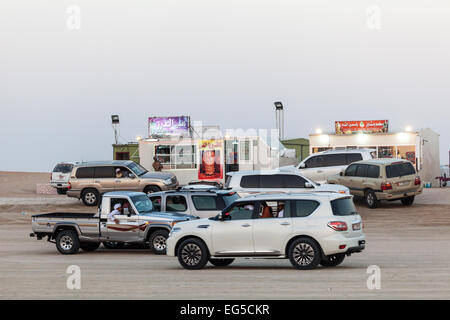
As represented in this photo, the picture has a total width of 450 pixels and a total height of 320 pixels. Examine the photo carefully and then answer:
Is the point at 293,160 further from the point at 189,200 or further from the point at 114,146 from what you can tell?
the point at 189,200

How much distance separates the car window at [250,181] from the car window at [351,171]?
7203 mm

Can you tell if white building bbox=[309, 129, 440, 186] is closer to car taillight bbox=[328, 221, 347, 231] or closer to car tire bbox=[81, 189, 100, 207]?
car tire bbox=[81, 189, 100, 207]

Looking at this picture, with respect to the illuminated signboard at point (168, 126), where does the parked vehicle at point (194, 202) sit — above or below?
below

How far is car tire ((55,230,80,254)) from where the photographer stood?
21.5 metres

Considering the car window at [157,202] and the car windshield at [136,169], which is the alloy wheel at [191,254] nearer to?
the car window at [157,202]

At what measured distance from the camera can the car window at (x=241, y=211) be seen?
650 inches

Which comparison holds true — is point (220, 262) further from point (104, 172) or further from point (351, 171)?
point (104, 172)

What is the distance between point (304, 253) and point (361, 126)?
105 ft

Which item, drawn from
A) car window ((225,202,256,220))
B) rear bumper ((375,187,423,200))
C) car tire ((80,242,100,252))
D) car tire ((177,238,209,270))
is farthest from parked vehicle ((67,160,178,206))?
car window ((225,202,256,220))

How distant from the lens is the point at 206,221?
16.8 m

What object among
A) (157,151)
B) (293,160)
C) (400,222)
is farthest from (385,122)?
(400,222)

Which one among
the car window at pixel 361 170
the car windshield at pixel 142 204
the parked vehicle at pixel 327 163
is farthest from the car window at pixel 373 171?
the car windshield at pixel 142 204

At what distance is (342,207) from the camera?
52.8 feet

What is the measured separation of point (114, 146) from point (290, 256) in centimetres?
3722
